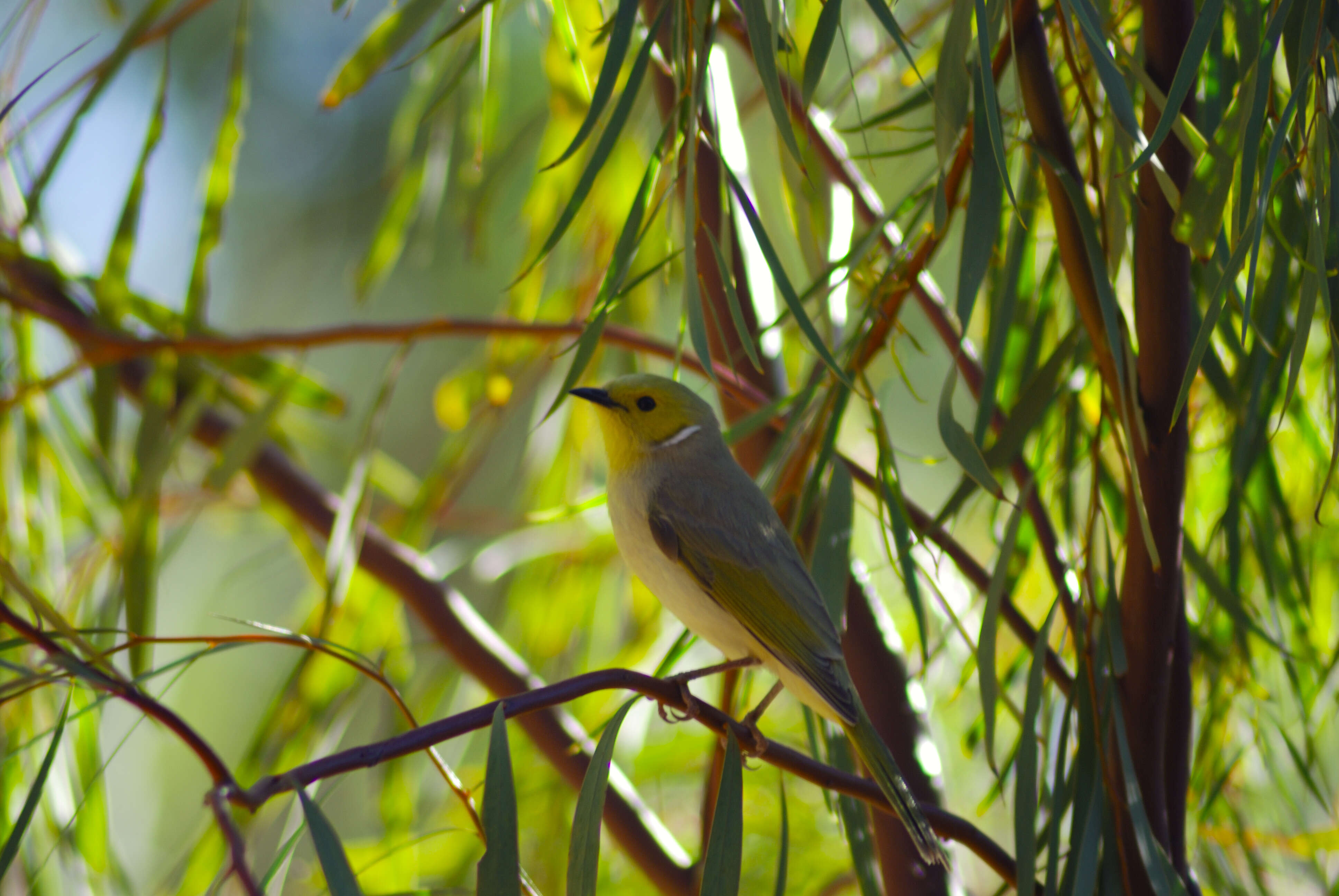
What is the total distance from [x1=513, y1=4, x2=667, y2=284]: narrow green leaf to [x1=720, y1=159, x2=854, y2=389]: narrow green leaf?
0.10m

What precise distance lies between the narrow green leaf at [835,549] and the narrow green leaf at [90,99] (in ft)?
4.11

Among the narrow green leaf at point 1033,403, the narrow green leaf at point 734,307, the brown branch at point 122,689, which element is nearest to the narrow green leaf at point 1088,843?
the narrow green leaf at point 1033,403

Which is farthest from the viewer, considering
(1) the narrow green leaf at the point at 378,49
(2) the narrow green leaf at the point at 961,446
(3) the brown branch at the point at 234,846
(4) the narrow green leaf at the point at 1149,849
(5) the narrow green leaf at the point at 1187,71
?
(1) the narrow green leaf at the point at 378,49

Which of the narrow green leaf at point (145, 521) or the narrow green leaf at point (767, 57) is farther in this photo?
the narrow green leaf at point (145, 521)

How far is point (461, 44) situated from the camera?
1825 mm

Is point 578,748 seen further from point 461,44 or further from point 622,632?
point 622,632

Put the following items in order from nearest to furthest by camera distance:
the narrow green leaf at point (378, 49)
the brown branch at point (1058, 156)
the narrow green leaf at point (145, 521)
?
the brown branch at point (1058, 156) → the narrow green leaf at point (378, 49) → the narrow green leaf at point (145, 521)

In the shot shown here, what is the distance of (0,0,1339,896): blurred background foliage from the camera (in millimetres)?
1090

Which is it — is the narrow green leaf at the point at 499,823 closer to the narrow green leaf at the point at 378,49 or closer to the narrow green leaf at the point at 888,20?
the narrow green leaf at the point at 888,20

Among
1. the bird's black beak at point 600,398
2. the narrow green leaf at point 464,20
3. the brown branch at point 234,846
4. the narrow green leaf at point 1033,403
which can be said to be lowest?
the brown branch at point 234,846

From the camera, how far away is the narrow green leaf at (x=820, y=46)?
1.04 metres

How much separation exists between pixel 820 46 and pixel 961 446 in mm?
387

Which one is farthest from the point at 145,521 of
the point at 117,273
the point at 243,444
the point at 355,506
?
the point at 117,273

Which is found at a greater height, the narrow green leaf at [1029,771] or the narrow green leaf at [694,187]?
the narrow green leaf at [694,187]
